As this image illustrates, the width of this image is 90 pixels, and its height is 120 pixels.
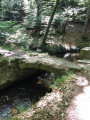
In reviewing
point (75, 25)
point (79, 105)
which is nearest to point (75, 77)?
point (79, 105)

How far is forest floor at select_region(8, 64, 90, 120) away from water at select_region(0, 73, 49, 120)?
150cm

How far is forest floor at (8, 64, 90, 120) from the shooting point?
3.24 meters

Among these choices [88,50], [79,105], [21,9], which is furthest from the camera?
[21,9]

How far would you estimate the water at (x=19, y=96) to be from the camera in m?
5.21


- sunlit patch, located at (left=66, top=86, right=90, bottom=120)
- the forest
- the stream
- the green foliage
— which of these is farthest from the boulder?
sunlit patch, located at (left=66, top=86, right=90, bottom=120)

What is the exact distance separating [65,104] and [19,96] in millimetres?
3156

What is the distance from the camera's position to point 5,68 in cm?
679

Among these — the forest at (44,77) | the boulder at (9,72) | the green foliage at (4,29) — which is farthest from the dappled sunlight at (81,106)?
the green foliage at (4,29)

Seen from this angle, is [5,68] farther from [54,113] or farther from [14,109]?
[54,113]

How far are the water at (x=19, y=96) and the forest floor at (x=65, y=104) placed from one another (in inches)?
59.2

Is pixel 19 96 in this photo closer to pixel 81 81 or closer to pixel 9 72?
pixel 9 72

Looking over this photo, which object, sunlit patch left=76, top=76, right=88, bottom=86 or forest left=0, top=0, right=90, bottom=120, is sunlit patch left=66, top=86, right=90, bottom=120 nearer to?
forest left=0, top=0, right=90, bottom=120

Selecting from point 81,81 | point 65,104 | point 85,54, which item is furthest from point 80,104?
point 85,54

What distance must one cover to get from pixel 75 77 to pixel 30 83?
3.19 metres
